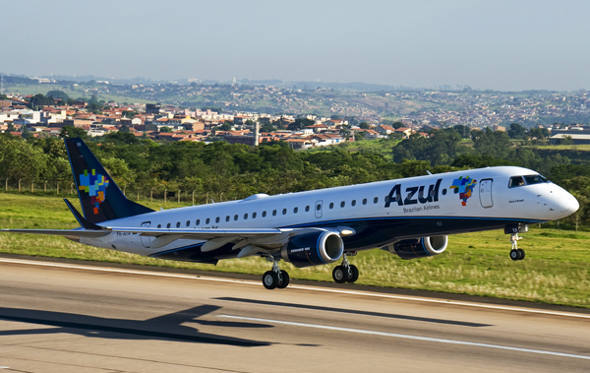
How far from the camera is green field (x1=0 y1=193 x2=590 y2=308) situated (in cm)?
4995

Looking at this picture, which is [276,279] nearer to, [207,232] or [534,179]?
[207,232]

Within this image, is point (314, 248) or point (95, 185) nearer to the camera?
point (314, 248)

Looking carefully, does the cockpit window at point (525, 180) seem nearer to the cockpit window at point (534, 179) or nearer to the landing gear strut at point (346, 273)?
the cockpit window at point (534, 179)

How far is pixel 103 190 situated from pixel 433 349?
2604 centimetres

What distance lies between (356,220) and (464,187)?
18.6 ft

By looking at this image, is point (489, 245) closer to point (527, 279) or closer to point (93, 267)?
point (527, 279)

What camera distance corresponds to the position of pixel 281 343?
3312 centimetres

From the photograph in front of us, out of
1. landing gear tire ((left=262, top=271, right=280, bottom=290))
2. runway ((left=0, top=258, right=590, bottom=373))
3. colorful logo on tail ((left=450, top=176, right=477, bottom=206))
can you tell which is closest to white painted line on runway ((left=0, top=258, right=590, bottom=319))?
runway ((left=0, top=258, right=590, bottom=373))

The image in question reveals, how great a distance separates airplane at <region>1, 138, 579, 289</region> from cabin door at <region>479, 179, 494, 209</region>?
0.05 meters

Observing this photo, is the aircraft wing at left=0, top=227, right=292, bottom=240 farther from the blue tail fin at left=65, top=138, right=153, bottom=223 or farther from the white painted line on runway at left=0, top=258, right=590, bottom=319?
the blue tail fin at left=65, top=138, right=153, bottom=223

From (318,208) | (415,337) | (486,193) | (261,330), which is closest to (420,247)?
(318,208)

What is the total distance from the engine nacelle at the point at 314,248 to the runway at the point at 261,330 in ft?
8.83

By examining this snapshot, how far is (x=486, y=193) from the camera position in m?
38.0

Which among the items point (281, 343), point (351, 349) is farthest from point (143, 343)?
point (351, 349)
